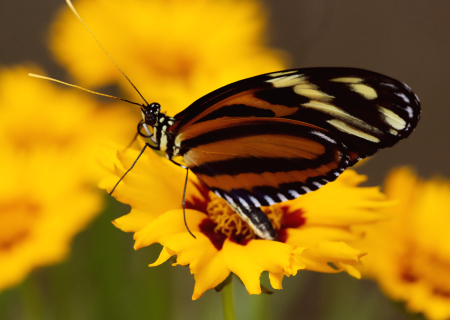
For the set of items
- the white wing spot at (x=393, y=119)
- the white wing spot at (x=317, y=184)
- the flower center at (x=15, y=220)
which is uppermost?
the white wing spot at (x=393, y=119)

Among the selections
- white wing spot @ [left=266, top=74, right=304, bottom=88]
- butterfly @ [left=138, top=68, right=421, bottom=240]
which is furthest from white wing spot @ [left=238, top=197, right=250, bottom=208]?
white wing spot @ [left=266, top=74, right=304, bottom=88]

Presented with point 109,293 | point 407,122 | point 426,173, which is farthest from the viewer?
point 426,173

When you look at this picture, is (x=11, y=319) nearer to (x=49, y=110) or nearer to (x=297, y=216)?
(x=49, y=110)

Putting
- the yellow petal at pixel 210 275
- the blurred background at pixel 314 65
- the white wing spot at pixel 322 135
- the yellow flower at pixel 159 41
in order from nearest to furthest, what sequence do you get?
the yellow petal at pixel 210 275, the white wing spot at pixel 322 135, the blurred background at pixel 314 65, the yellow flower at pixel 159 41

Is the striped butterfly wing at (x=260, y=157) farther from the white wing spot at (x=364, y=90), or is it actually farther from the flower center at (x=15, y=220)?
the flower center at (x=15, y=220)

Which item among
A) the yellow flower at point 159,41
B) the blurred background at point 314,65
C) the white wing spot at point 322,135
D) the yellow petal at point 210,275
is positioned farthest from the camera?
the yellow flower at point 159,41

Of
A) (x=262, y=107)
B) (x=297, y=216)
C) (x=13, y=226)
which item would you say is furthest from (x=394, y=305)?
(x=13, y=226)

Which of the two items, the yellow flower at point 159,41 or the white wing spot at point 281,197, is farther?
the yellow flower at point 159,41

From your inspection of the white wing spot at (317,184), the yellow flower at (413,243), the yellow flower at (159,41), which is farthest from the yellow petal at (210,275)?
the yellow flower at (159,41)
